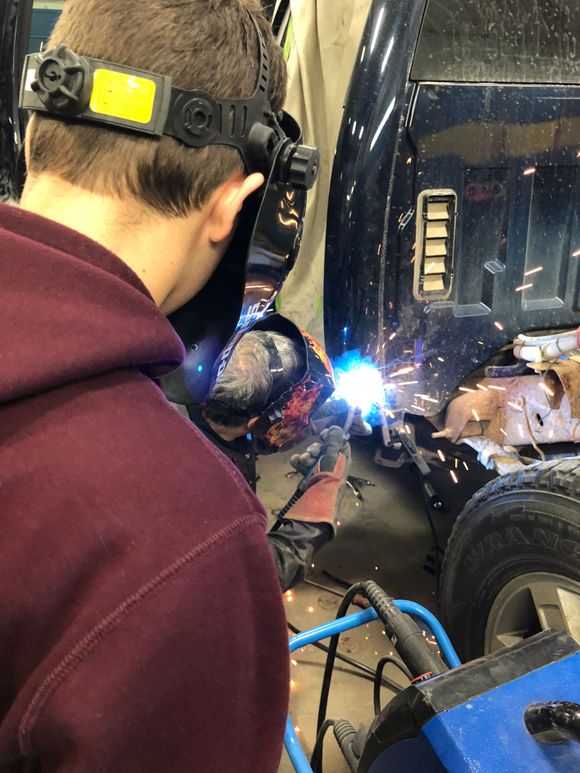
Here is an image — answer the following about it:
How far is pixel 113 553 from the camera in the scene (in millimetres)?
693

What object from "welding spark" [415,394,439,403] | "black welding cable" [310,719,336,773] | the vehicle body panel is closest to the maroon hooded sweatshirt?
"black welding cable" [310,719,336,773]

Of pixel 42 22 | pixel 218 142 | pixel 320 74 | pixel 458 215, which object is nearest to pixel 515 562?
pixel 458 215

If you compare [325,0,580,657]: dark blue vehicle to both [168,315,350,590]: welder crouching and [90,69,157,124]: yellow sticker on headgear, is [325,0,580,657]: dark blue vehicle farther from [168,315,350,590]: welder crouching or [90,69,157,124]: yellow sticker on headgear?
[90,69,157,124]: yellow sticker on headgear

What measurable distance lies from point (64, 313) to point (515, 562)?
1.68 metres

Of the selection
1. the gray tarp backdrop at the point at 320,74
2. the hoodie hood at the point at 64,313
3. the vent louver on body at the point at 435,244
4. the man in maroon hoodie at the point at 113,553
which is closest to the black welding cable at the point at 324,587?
the vent louver on body at the point at 435,244

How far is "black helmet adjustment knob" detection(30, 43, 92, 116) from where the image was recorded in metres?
0.94

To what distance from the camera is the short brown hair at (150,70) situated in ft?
3.10

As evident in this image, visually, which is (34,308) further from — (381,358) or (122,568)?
(381,358)

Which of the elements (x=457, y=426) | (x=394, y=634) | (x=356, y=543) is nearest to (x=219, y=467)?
(x=394, y=634)

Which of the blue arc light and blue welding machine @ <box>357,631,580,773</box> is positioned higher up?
the blue arc light

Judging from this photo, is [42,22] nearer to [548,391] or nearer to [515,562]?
[548,391]

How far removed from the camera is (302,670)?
2561 mm

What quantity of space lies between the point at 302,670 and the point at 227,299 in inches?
67.1

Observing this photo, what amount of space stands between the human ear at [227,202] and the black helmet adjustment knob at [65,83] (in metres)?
0.25
